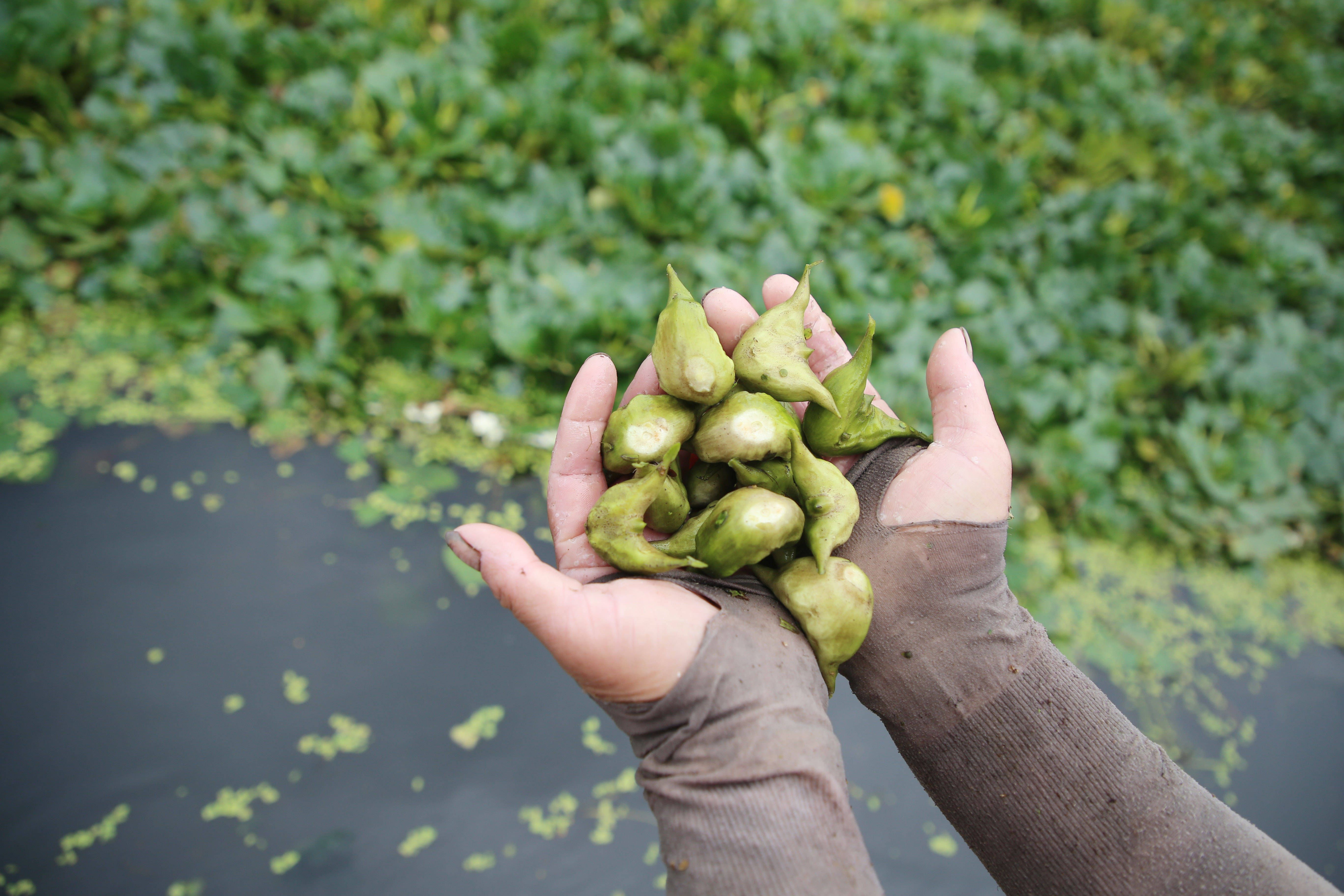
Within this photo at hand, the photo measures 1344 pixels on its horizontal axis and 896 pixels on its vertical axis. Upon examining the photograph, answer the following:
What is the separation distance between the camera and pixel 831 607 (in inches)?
55.3

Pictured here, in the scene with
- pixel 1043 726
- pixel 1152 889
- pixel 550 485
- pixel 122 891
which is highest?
pixel 550 485

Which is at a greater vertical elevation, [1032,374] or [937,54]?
[937,54]

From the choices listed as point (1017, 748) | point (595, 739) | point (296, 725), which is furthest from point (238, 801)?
point (1017, 748)

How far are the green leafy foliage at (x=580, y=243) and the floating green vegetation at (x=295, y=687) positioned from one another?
57 cm

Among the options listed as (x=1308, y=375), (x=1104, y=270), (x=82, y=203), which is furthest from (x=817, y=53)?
(x=82, y=203)

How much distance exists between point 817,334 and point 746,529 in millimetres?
A: 725

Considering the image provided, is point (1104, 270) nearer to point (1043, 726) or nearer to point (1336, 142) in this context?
point (1043, 726)

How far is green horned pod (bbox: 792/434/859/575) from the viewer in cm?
145

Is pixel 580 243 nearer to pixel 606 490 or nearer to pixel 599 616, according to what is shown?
pixel 606 490

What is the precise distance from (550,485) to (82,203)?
7.26 feet

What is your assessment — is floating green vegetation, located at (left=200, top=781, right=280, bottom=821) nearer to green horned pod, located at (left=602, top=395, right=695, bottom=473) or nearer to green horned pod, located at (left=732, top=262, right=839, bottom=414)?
green horned pod, located at (left=602, top=395, right=695, bottom=473)

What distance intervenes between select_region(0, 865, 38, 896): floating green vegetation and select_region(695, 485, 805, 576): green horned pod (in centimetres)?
172

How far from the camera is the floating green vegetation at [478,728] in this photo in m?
2.03

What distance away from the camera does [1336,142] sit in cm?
505
